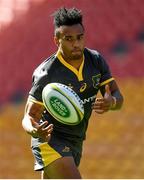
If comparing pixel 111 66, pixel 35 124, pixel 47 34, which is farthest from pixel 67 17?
pixel 47 34

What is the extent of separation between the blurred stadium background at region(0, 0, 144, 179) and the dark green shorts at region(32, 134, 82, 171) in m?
3.60

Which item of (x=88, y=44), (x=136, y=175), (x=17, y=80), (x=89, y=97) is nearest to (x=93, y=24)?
(x=88, y=44)

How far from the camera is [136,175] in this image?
891cm

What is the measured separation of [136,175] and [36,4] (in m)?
2.61

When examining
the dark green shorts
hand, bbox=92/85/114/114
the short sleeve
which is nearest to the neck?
the short sleeve

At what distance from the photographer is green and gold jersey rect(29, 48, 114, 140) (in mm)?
5223

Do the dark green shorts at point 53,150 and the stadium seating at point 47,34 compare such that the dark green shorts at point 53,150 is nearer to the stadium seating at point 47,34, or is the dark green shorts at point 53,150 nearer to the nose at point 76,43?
the nose at point 76,43

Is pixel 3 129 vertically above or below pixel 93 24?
below

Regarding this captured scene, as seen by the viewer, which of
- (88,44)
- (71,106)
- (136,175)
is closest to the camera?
(71,106)

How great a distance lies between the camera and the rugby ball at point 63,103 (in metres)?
5.08

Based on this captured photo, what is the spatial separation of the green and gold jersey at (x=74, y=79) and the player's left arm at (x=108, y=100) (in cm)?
7

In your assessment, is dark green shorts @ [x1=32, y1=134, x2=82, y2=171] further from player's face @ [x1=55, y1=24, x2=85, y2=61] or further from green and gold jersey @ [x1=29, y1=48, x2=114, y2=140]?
player's face @ [x1=55, y1=24, x2=85, y2=61]

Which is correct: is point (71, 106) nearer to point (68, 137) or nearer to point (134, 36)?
point (68, 137)

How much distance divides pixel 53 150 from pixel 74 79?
526 millimetres
